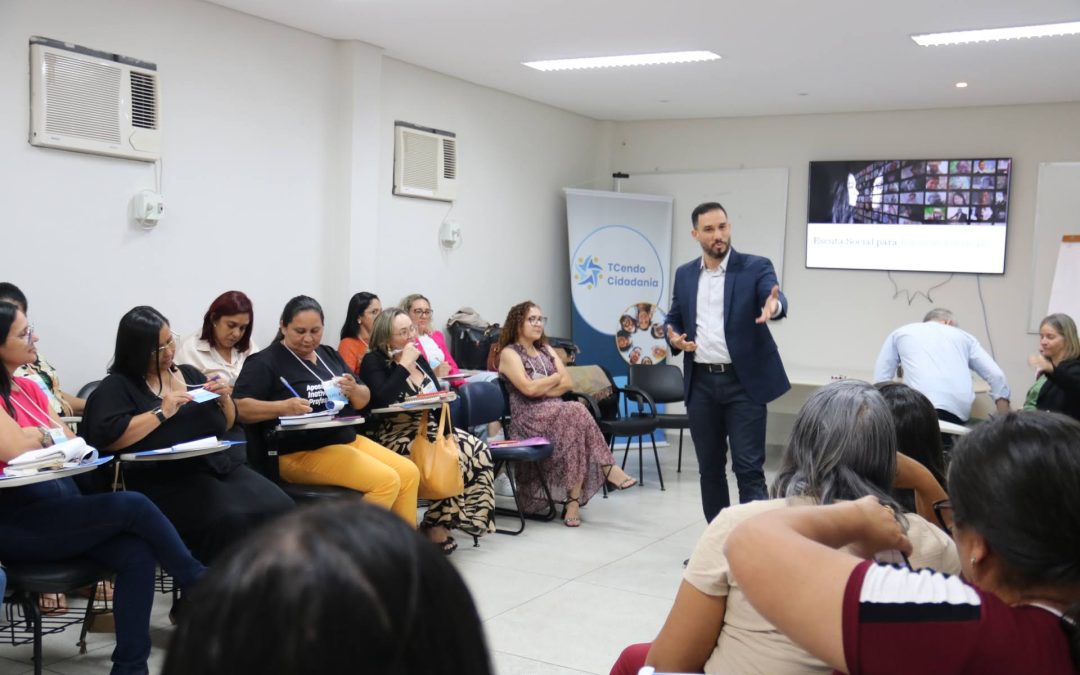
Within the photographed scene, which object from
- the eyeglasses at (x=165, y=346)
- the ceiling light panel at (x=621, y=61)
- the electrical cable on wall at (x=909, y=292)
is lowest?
the eyeglasses at (x=165, y=346)

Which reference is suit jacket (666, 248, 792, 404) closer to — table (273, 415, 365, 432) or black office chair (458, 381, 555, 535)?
black office chair (458, 381, 555, 535)

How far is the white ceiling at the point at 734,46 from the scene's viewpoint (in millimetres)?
5465

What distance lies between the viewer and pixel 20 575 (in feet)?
9.86

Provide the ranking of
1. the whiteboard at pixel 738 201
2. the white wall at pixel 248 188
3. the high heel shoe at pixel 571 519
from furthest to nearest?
1. the whiteboard at pixel 738 201
2. the high heel shoe at pixel 571 519
3. the white wall at pixel 248 188

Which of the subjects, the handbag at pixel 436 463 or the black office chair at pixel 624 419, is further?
the black office chair at pixel 624 419

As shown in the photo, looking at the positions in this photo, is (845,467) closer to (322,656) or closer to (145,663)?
(322,656)

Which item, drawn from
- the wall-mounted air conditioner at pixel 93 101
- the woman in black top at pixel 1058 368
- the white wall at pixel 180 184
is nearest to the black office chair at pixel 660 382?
the woman in black top at pixel 1058 368

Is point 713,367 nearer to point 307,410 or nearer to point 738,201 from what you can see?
point 307,410

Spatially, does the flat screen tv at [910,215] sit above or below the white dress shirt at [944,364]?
above

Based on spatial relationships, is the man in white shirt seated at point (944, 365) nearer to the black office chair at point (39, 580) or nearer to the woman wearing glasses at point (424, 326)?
the woman wearing glasses at point (424, 326)

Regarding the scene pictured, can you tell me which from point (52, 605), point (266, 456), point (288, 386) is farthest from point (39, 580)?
point (288, 386)

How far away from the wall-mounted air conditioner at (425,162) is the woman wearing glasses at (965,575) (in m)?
6.08

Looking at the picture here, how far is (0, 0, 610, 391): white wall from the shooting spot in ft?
15.9

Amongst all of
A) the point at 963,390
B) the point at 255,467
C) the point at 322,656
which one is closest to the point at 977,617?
the point at 322,656
